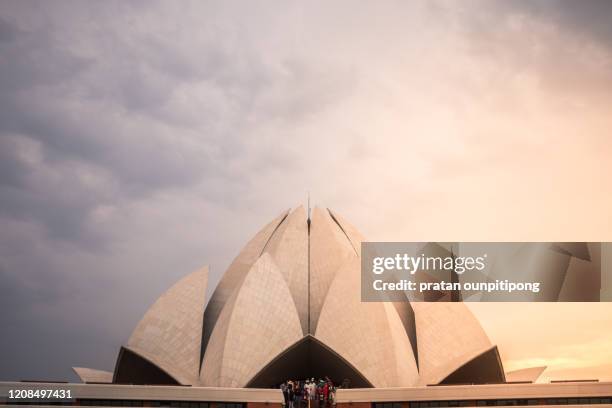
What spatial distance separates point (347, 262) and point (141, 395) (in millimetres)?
9783

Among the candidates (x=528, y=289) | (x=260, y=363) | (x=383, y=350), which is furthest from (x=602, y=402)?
(x=260, y=363)

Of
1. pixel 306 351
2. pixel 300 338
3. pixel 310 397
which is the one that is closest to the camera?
pixel 310 397

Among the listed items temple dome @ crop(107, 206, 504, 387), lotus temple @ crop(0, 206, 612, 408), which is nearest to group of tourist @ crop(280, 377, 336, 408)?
lotus temple @ crop(0, 206, 612, 408)

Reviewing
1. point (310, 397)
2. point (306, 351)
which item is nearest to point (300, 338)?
point (306, 351)

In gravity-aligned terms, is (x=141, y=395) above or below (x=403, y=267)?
below

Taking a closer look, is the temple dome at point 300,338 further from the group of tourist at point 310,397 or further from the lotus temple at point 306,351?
the group of tourist at point 310,397

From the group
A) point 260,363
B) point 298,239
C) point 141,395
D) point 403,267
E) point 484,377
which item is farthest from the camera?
point 298,239

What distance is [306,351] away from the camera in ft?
79.1

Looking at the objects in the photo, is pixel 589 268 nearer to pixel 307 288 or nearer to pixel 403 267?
pixel 403 267

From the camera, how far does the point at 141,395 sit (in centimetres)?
1962

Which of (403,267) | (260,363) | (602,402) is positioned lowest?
(602,402)

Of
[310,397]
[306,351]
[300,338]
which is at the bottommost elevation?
[310,397]

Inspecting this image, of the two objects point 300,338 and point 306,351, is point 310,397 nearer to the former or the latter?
point 300,338

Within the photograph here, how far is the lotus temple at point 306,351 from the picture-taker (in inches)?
776
